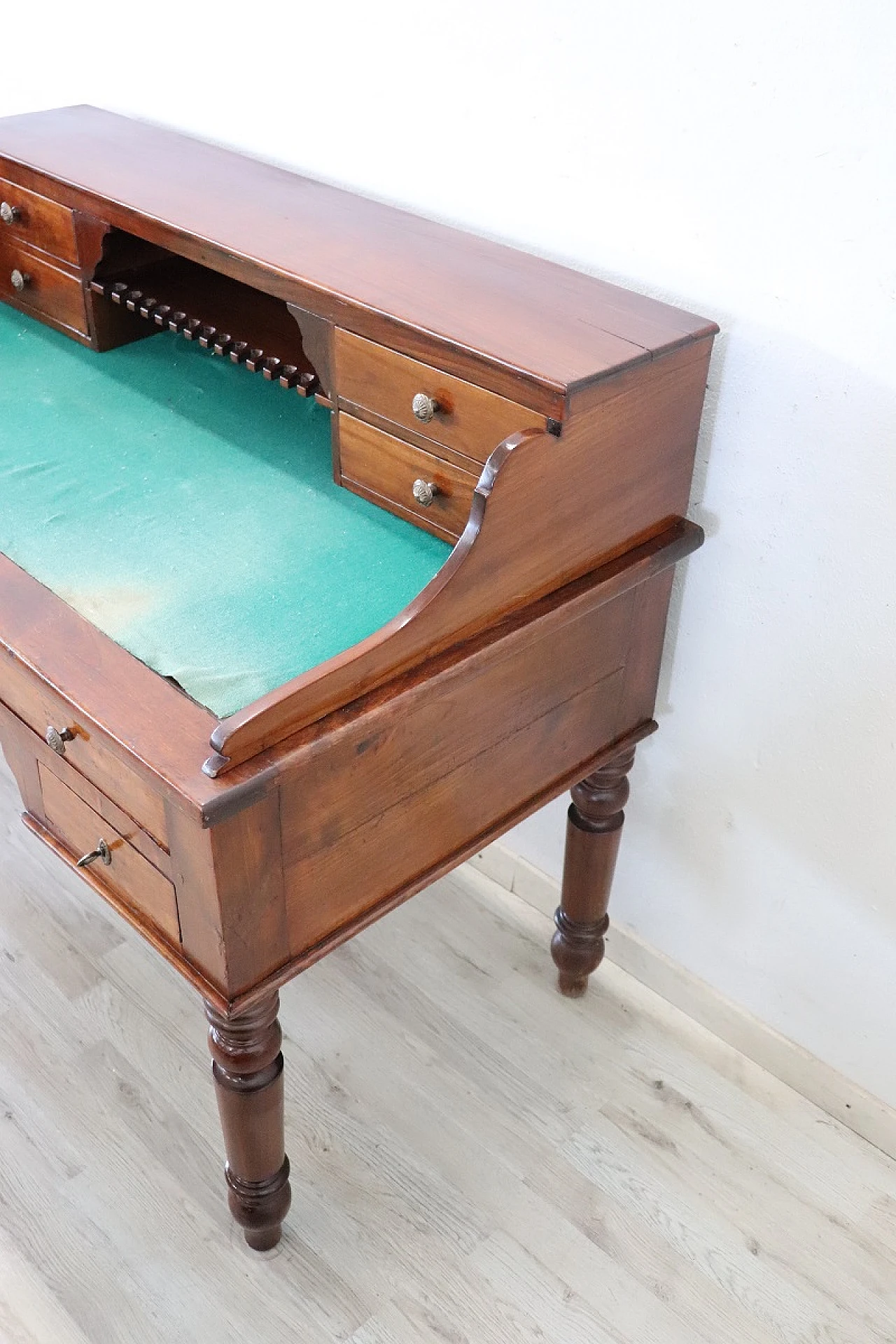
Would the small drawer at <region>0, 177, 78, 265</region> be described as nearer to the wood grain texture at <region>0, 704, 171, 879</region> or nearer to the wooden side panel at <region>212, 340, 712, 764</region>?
the wood grain texture at <region>0, 704, 171, 879</region>

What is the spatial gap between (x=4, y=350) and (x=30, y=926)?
79 cm

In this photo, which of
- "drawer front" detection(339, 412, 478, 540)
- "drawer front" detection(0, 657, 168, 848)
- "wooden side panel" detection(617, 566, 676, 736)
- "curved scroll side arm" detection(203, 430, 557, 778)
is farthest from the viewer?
"wooden side panel" detection(617, 566, 676, 736)

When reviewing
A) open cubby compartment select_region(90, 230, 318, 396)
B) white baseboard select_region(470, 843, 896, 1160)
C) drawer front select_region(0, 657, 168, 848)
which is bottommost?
white baseboard select_region(470, 843, 896, 1160)

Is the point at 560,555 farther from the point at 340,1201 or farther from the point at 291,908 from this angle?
the point at 340,1201

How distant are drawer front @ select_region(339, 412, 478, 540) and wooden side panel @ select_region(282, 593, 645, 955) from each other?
140mm

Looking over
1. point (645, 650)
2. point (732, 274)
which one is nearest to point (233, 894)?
point (645, 650)

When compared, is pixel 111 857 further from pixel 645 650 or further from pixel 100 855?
pixel 645 650

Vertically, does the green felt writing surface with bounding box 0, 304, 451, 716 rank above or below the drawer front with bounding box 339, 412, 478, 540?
below

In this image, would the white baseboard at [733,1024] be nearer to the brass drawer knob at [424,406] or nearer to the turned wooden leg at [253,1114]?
the turned wooden leg at [253,1114]

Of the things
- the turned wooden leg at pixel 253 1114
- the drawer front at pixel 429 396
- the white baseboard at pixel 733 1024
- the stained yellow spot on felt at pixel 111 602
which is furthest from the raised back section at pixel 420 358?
the white baseboard at pixel 733 1024

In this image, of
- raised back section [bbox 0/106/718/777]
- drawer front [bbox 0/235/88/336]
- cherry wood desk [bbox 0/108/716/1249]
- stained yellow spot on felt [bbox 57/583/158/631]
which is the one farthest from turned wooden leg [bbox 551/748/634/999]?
drawer front [bbox 0/235/88/336]

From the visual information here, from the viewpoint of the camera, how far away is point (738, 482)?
1.33 metres

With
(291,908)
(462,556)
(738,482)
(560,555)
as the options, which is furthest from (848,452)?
(291,908)

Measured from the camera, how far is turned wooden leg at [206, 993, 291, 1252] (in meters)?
1.21
